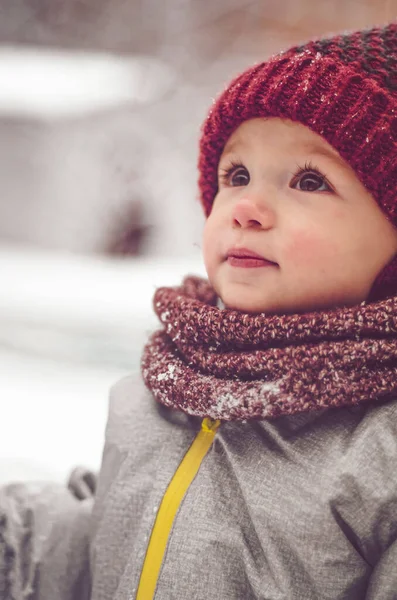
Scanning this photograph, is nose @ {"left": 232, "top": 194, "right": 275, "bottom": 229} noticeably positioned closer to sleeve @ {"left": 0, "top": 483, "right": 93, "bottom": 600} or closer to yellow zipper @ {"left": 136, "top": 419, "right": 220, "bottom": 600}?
yellow zipper @ {"left": 136, "top": 419, "right": 220, "bottom": 600}

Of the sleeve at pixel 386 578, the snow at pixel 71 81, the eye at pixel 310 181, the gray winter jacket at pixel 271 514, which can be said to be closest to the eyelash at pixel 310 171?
the eye at pixel 310 181

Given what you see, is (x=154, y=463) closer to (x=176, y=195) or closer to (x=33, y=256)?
(x=176, y=195)

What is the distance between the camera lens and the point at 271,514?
50 centimetres

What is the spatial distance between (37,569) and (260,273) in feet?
1.53

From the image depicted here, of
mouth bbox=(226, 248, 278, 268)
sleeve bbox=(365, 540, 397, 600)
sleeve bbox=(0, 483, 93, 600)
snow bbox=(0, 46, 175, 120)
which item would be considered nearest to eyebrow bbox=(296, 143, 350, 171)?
mouth bbox=(226, 248, 278, 268)

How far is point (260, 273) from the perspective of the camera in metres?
0.56

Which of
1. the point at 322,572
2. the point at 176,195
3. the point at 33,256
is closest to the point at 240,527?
the point at 322,572

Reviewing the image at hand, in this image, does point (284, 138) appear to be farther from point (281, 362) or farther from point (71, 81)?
point (71, 81)

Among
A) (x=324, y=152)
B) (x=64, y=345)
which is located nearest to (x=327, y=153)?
(x=324, y=152)

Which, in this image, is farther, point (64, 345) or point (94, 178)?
point (94, 178)

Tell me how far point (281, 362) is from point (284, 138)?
0.78ft

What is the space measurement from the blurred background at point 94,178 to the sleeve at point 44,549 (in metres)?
0.49

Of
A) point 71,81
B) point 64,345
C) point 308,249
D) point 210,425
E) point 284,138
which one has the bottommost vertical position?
point 210,425

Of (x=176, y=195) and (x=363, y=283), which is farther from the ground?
(x=176, y=195)
